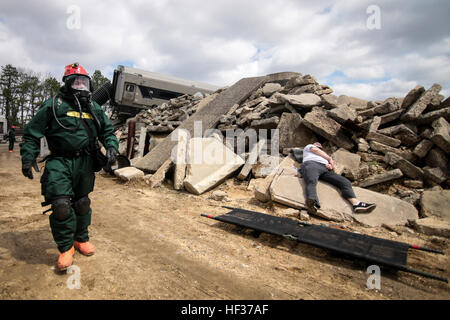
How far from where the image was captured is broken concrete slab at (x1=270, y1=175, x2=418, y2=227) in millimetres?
4004

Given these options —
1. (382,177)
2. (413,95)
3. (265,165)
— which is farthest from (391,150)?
(265,165)

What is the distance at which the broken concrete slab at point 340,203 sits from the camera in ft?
13.1

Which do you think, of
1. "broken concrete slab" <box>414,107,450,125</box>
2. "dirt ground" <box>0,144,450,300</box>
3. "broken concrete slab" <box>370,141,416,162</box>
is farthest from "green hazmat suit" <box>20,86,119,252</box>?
"broken concrete slab" <box>414,107,450,125</box>

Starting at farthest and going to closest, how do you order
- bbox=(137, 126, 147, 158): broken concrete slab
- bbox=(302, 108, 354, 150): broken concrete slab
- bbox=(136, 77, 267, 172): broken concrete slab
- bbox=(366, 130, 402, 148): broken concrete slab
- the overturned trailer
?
1. the overturned trailer
2. bbox=(137, 126, 147, 158): broken concrete slab
3. bbox=(136, 77, 267, 172): broken concrete slab
4. bbox=(302, 108, 354, 150): broken concrete slab
5. bbox=(366, 130, 402, 148): broken concrete slab

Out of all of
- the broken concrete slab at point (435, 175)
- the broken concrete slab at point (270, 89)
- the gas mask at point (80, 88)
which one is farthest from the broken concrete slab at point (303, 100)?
the gas mask at point (80, 88)

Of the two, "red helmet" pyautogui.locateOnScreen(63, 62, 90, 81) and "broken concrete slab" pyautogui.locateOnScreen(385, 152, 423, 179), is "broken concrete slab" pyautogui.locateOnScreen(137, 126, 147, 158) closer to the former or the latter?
"red helmet" pyautogui.locateOnScreen(63, 62, 90, 81)

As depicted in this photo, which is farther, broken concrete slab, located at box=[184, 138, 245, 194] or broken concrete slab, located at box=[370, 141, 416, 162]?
broken concrete slab, located at box=[184, 138, 245, 194]

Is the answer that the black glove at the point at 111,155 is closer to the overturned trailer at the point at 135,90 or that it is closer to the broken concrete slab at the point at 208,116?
the broken concrete slab at the point at 208,116

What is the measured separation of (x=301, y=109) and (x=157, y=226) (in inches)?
198

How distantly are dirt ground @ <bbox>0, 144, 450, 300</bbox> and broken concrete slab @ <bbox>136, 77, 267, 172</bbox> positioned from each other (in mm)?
3525

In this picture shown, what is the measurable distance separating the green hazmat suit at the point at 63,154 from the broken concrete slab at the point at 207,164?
3.11m

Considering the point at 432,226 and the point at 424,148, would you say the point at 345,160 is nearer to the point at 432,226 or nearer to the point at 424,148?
the point at 424,148

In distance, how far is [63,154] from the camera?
2.51 m

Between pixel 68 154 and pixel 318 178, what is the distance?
3851 millimetres
